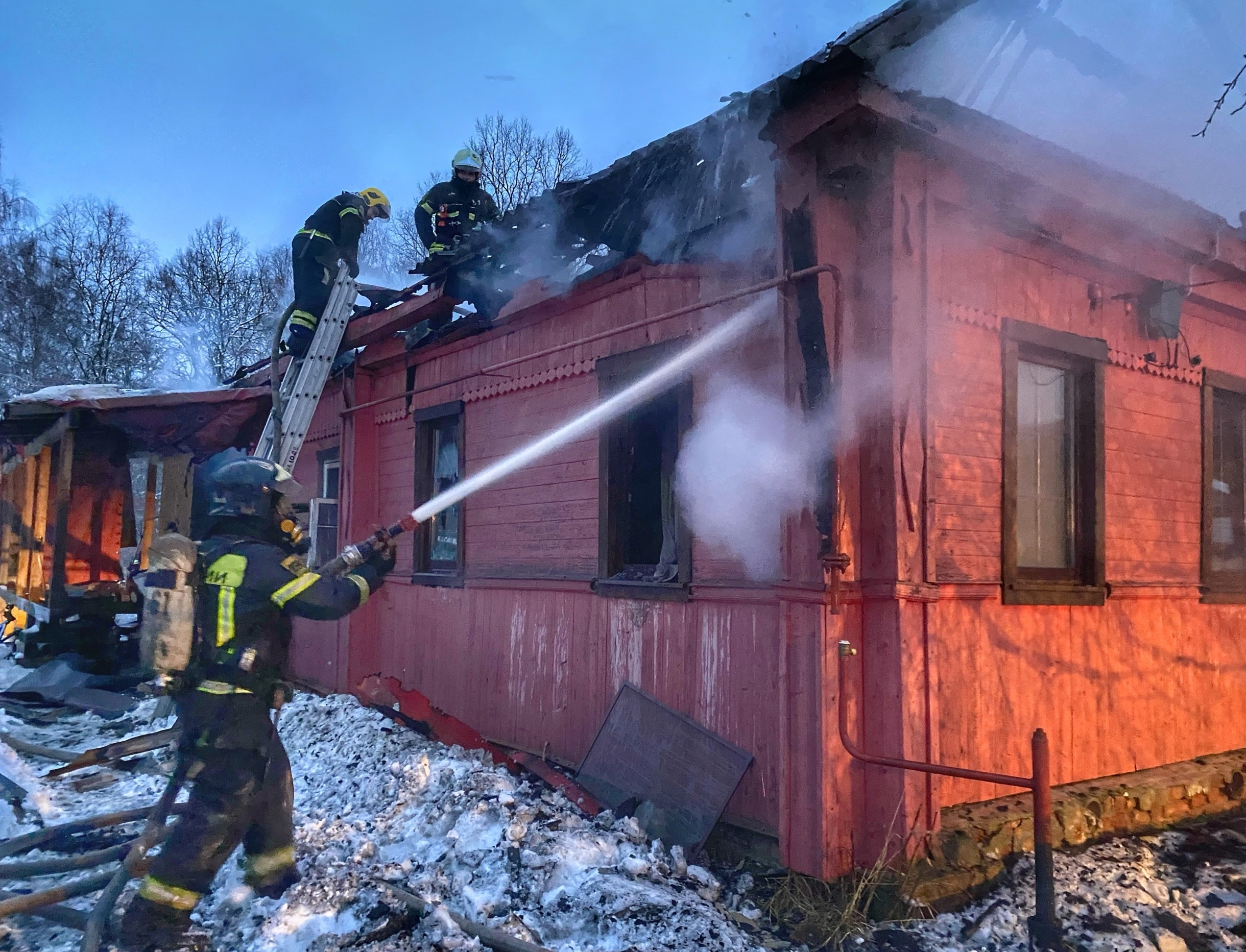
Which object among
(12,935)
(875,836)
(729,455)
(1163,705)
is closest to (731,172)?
(729,455)

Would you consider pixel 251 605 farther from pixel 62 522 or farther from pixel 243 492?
pixel 62 522

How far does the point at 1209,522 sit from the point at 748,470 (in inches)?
169

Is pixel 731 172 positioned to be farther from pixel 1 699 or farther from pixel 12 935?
pixel 1 699

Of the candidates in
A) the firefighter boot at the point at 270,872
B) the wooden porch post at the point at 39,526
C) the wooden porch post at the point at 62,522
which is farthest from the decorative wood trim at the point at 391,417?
the wooden porch post at the point at 39,526

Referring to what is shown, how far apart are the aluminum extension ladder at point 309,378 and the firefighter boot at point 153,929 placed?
403cm

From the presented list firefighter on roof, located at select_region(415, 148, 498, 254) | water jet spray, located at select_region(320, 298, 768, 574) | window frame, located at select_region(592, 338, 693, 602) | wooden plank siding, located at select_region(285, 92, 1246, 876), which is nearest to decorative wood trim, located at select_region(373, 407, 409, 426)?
wooden plank siding, located at select_region(285, 92, 1246, 876)

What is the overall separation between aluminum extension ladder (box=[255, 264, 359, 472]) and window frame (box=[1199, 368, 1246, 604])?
24.4 ft

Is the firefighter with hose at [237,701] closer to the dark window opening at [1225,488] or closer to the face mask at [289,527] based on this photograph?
the face mask at [289,527]

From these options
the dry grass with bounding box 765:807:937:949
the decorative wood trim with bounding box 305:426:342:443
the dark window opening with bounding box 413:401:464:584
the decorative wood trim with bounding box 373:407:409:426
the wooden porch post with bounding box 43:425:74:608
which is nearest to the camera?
the dry grass with bounding box 765:807:937:949

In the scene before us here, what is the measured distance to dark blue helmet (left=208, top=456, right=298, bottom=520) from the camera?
170 inches

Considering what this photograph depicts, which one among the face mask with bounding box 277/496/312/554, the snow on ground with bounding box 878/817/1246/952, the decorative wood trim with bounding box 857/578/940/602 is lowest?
the snow on ground with bounding box 878/817/1246/952

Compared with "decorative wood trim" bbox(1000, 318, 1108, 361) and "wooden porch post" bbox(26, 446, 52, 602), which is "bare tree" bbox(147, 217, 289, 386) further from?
"decorative wood trim" bbox(1000, 318, 1108, 361)

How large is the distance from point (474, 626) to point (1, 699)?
20.6 feet

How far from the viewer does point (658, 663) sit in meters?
5.65
